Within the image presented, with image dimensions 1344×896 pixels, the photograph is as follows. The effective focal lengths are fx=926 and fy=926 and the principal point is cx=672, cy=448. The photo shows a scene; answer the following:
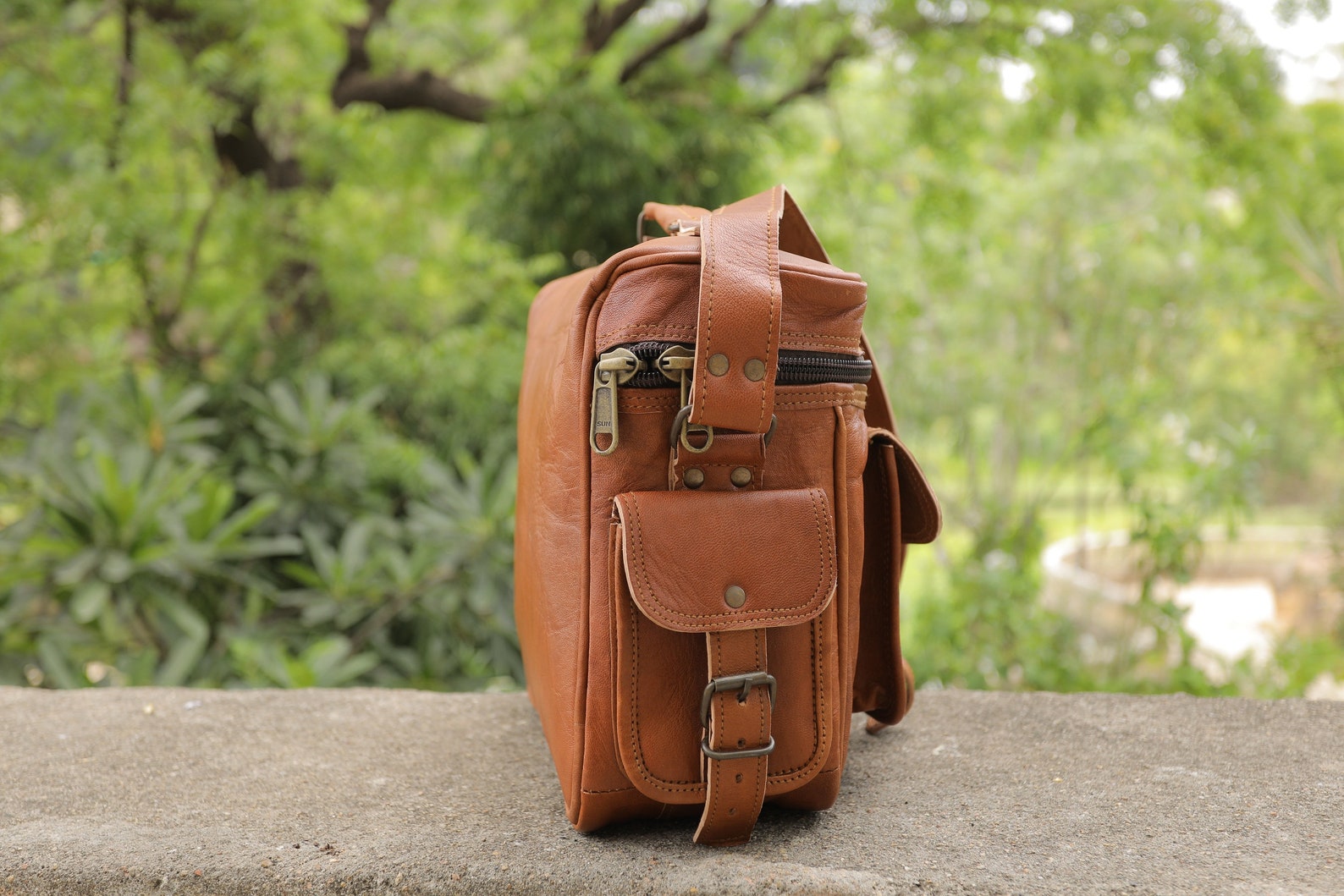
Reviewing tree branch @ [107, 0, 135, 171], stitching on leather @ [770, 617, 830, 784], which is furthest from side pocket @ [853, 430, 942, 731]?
tree branch @ [107, 0, 135, 171]

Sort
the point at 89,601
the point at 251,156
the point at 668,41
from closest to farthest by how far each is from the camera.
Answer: the point at 89,601, the point at 251,156, the point at 668,41

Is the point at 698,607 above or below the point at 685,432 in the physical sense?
below

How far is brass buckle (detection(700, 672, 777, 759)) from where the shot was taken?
0.90 meters

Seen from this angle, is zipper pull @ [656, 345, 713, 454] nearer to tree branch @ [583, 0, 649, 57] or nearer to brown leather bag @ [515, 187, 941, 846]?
brown leather bag @ [515, 187, 941, 846]

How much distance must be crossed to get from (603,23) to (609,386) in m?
3.72

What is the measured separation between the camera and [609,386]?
92 cm

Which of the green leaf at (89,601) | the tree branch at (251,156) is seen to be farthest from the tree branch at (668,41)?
the green leaf at (89,601)

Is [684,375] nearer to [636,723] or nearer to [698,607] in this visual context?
[698,607]

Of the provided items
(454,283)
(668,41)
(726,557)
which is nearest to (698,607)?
(726,557)

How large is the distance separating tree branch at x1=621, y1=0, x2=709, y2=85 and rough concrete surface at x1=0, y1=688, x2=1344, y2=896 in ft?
10.4

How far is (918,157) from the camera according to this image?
17.4ft

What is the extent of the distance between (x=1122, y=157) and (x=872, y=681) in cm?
581

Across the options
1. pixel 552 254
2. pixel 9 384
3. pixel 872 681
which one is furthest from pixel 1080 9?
pixel 9 384

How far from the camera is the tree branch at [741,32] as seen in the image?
4012 millimetres
